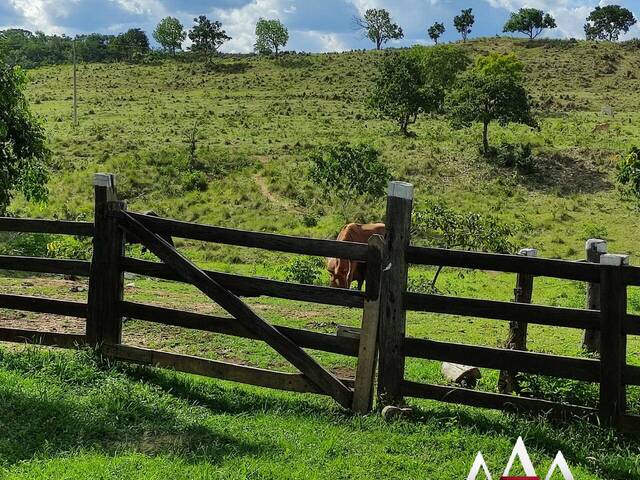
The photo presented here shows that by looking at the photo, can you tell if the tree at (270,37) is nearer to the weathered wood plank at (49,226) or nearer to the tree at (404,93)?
the tree at (404,93)

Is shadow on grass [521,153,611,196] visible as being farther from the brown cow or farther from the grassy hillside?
the brown cow

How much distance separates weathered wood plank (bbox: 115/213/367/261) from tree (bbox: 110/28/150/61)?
9632 cm

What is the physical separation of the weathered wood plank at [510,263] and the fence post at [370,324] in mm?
303

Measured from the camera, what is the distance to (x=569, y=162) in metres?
38.6

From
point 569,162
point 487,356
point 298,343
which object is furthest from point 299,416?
point 569,162

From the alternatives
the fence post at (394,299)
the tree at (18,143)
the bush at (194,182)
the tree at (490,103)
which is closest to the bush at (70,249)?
the tree at (18,143)

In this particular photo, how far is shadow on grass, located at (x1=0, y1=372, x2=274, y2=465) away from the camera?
16.1ft

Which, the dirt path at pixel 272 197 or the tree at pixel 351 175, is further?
the tree at pixel 351 175

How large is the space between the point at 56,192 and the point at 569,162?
27.5m

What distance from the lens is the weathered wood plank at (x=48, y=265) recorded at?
7.16m

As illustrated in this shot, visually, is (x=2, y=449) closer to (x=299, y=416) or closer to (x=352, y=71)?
(x=299, y=416)

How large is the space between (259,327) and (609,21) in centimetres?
11329

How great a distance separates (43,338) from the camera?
7219 millimetres

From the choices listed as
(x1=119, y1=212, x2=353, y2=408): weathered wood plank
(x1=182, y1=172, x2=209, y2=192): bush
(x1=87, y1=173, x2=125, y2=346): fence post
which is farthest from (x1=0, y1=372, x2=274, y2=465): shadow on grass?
(x1=182, y1=172, x2=209, y2=192): bush
